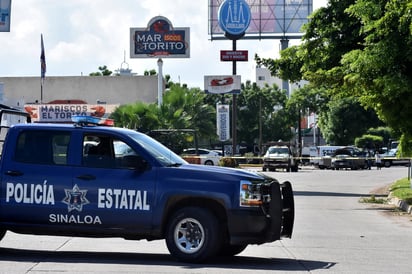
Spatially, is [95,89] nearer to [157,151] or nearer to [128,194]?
[157,151]

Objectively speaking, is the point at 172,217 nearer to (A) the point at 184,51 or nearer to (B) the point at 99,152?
(B) the point at 99,152

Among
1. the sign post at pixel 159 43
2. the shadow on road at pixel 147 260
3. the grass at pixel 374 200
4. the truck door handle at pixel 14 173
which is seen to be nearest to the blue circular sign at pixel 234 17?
the sign post at pixel 159 43

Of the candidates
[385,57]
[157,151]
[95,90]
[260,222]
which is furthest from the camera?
[95,90]

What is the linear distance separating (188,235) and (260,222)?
1005mm

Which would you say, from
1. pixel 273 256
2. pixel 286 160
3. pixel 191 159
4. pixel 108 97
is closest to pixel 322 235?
pixel 273 256

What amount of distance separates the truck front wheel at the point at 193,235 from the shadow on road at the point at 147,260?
0.49 ft

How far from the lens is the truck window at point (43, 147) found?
11805 mm

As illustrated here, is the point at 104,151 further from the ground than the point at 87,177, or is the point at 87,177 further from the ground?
the point at 104,151

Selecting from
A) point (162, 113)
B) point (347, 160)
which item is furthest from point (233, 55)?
point (347, 160)

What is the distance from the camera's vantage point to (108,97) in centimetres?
7275

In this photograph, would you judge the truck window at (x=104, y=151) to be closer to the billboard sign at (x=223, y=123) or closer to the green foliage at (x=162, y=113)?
the green foliage at (x=162, y=113)

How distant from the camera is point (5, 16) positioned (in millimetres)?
34625

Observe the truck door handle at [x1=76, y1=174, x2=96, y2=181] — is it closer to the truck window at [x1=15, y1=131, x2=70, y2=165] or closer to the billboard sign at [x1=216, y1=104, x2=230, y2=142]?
the truck window at [x1=15, y1=131, x2=70, y2=165]

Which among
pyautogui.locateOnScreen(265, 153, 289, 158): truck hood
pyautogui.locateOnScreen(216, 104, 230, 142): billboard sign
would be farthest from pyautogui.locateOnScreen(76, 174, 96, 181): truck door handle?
pyautogui.locateOnScreen(216, 104, 230, 142): billboard sign
